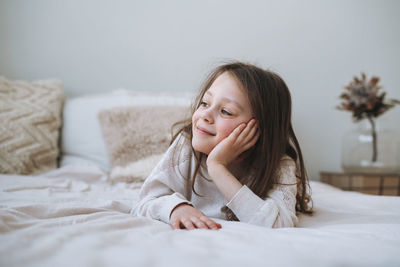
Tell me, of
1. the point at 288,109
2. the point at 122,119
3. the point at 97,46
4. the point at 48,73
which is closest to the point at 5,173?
the point at 122,119

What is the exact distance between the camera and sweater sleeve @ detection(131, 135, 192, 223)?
720mm

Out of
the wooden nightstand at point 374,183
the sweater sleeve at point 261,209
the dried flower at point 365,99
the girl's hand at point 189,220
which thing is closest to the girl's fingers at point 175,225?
the girl's hand at point 189,220

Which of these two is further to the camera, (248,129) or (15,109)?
(15,109)

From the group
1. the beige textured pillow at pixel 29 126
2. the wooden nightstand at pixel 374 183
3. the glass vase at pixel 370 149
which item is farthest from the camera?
the glass vase at pixel 370 149

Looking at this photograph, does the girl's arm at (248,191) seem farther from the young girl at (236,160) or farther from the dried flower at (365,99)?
the dried flower at (365,99)

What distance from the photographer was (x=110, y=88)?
6.09 feet

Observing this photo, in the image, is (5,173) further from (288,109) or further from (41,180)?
(288,109)

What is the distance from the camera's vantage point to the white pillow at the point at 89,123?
1.48 meters

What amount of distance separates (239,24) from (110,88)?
91 centimetres

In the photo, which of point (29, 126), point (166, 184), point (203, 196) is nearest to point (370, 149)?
point (203, 196)

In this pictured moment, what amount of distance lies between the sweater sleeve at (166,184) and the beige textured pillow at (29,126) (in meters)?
0.72

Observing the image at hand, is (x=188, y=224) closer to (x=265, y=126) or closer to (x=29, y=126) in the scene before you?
(x=265, y=126)

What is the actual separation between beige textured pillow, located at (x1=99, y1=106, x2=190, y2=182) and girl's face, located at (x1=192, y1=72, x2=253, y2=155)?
20.0 inches

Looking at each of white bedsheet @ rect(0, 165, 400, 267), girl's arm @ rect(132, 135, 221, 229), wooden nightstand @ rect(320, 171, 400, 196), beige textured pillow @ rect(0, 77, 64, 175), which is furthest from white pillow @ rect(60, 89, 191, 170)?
wooden nightstand @ rect(320, 171, 400, 196)
